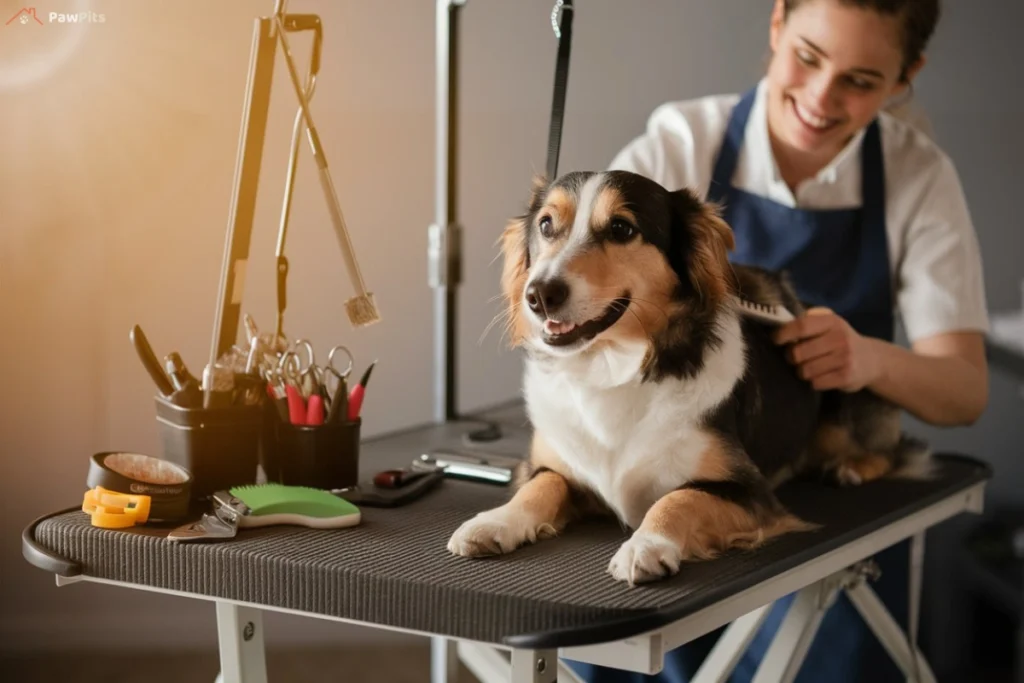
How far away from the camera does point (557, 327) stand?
3.71 feet

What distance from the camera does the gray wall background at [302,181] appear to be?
7.09 feet

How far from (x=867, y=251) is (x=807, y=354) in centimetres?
42

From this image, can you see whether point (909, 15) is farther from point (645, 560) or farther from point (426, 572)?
point (426, 572)

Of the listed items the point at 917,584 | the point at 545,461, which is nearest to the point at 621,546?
the point at 545,461

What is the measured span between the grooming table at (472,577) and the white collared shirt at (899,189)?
1.55 feet

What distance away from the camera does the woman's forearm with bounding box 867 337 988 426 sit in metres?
1.54

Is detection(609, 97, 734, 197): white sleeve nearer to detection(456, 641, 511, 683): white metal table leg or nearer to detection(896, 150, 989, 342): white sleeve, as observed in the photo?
detection(896, 150, 989, 342): white sleeve

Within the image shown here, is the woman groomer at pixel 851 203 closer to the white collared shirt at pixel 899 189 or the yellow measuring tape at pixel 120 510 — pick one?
the white collared shirt at pixel 899 189

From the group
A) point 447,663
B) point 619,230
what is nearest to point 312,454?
point 619,230

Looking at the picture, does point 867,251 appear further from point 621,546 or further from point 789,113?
point 621,546

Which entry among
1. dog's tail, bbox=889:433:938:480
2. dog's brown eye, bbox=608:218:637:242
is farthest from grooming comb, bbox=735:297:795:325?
dog's tail, bbox=889:433:938:480

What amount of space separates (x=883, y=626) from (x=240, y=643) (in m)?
0.93

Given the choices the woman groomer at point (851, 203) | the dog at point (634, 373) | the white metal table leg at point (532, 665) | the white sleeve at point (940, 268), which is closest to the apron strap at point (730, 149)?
the woman groomer at point (851, 203)

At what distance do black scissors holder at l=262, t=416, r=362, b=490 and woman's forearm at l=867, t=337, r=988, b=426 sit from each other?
0.74m
